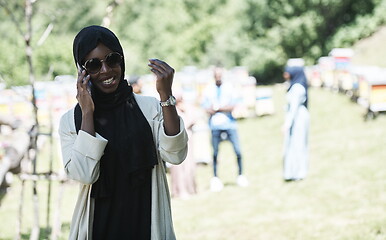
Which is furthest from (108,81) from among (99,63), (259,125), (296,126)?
(259,125)

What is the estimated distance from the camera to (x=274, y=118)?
19.8m

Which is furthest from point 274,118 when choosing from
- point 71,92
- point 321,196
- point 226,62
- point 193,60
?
point 193,60

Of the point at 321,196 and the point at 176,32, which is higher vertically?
the point at 176,32

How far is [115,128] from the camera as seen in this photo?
290 cm

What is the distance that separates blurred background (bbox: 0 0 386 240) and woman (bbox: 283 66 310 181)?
1.03 ft

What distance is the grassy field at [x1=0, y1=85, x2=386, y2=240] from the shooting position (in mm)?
7270

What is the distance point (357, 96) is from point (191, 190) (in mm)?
7533

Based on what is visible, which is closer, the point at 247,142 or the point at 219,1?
the point at 247,142

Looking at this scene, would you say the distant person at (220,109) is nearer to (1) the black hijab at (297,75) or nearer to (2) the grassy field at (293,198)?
(2) the grassy field at (293,198)

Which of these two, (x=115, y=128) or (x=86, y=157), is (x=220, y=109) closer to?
(x=115, y=128)

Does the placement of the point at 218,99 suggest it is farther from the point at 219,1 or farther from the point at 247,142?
the point at 219,1

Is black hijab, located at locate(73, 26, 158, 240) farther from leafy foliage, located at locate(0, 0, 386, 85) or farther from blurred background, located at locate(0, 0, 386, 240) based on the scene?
leafy foliage, located at locate(0, 0, 386, 85)

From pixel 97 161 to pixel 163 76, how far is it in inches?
20.0

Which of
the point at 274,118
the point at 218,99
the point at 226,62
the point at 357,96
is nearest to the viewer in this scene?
the point at 218,99
